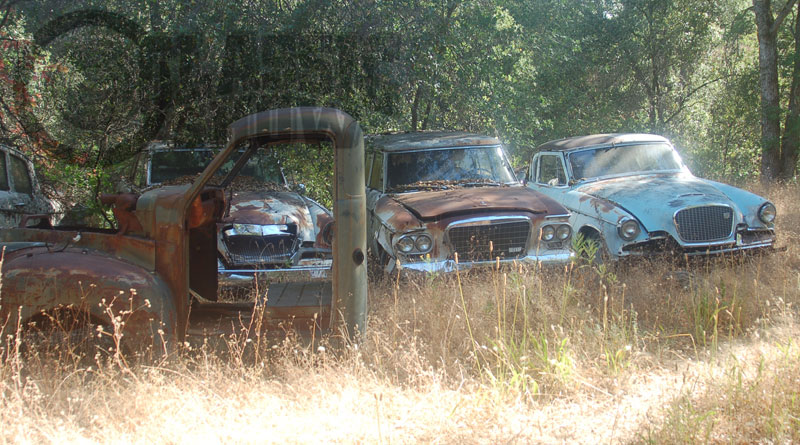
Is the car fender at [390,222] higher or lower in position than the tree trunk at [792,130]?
lower

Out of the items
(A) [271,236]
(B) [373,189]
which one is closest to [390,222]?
(A) [271,236]

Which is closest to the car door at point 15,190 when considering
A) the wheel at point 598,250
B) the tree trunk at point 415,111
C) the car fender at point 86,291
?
the car fender at point 86,291

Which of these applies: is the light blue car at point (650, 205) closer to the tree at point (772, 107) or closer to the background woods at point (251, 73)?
the background woods at point (251, 73)

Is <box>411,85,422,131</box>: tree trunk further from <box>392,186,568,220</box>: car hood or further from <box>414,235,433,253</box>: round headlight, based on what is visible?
<box>414,235,433,253</box>: round headlight

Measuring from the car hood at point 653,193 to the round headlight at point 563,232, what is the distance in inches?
45.4

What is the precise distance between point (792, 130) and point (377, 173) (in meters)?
10.8

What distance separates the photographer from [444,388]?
3.98 metres

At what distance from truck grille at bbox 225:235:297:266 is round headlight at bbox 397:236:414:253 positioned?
115cm

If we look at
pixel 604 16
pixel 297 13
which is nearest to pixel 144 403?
pixel 297 13

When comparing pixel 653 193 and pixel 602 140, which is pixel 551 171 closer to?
pixel 602 140

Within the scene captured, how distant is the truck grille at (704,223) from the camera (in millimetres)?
6801

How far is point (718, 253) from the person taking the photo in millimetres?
6871

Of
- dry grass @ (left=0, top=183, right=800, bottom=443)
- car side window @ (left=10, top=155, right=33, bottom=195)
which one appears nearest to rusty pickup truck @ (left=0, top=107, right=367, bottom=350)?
dry grass @ (left=0, top=183, right=800, bottom=443)

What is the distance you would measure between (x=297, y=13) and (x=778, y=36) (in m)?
13.2
